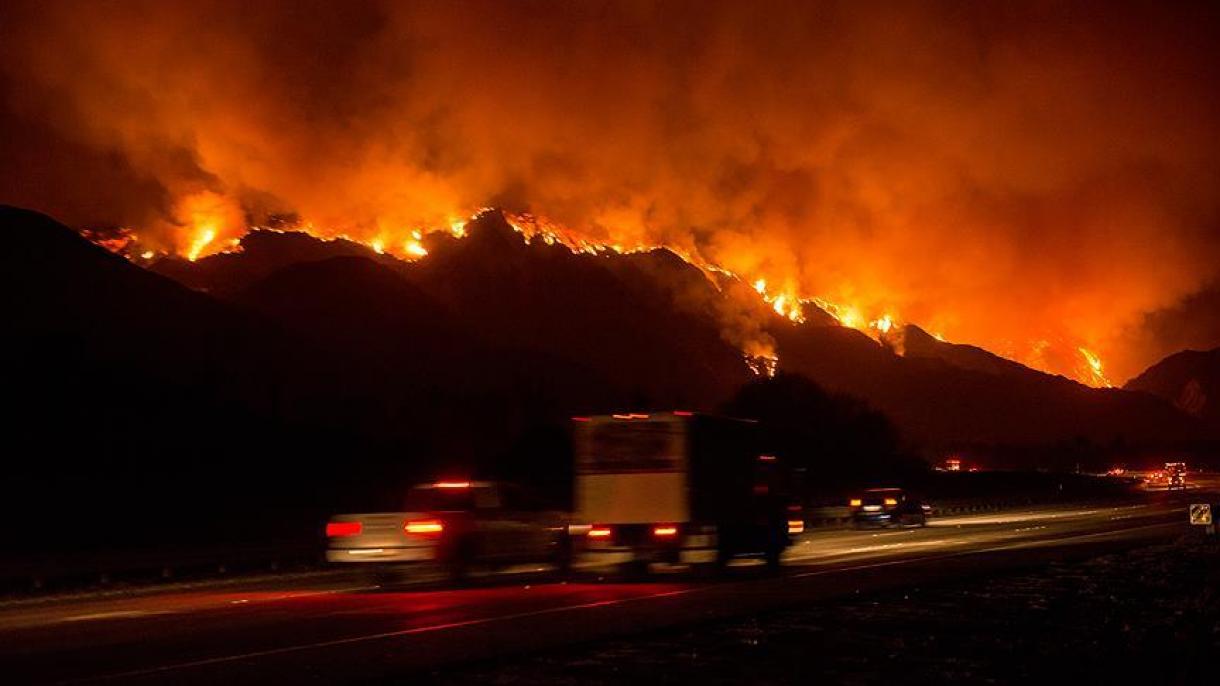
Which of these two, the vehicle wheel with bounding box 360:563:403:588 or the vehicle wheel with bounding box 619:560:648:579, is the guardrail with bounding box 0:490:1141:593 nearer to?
the vehicle wheel with bounding box 360:563:403:588

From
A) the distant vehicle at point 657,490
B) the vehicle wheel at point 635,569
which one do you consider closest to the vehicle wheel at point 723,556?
the distant vehicle at point 657,490

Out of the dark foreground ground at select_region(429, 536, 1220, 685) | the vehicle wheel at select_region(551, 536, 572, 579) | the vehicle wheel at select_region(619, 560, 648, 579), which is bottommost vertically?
the dark foreground ground at select_region(429, 536, 1220, 685)

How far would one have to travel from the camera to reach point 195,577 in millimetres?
30375

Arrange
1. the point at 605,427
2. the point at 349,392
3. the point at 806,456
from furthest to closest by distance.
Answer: the point at 349,392 → the point at 806,456 → the point at 605,427

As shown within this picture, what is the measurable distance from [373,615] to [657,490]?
781 cm

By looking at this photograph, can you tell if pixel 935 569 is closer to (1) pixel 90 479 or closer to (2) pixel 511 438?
(1) pixel 90 479

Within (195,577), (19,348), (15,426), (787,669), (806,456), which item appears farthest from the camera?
(806,456)

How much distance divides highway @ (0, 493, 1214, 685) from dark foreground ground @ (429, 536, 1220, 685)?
1240 mm

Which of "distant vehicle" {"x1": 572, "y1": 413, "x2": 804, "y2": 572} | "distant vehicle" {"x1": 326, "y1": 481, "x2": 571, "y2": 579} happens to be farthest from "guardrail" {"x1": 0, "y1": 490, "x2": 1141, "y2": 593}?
"distant vehicle" {"x1": 572, "y1": 413, "x2": 804, "y2": 572}

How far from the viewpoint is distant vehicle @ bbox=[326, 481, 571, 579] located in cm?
2511

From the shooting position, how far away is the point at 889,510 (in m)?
50.6

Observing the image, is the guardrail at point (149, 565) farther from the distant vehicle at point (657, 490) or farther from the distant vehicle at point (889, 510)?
the distant vehicle at point (889, 510)

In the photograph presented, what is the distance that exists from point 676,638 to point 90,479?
161ft

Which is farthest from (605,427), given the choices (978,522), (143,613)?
(978,522)
